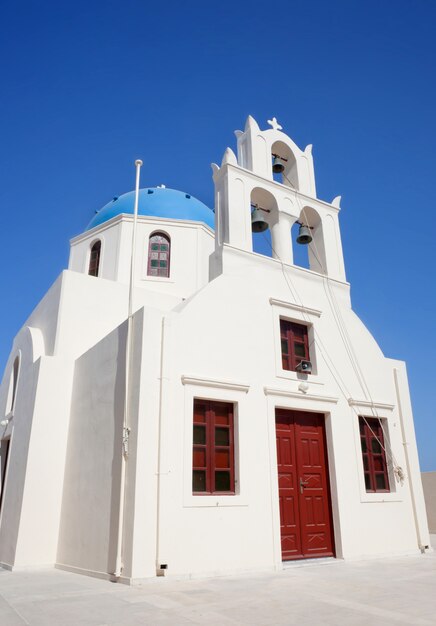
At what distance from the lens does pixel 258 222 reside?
10.5 metres

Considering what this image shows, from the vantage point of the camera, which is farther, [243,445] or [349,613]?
[243,445]

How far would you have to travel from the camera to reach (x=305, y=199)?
448 inches

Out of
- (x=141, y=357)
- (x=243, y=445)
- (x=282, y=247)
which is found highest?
(x=282, y=247)

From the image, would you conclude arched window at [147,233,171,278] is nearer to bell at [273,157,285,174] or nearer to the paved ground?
bell at [273,157,285,174]

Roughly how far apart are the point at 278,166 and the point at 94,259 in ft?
22.1

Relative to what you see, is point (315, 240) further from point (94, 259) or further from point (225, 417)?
point (94, 259)

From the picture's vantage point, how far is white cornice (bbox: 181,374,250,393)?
24.8ft

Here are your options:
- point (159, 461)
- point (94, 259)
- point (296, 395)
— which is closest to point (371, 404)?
point (296, 395)

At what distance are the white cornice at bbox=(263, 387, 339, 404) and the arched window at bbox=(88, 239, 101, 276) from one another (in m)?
8.30

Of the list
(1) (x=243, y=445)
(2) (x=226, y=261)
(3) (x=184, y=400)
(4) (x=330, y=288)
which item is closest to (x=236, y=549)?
(1) (x=243, y=445)

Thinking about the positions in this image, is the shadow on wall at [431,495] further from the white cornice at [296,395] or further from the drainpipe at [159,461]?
the drainpipe at [159,461]

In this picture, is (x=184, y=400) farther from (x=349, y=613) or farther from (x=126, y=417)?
(x=349, y=613)

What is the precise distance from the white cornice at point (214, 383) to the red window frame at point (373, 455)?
3287 millimetres

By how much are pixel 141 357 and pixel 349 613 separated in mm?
Answer: 4211
